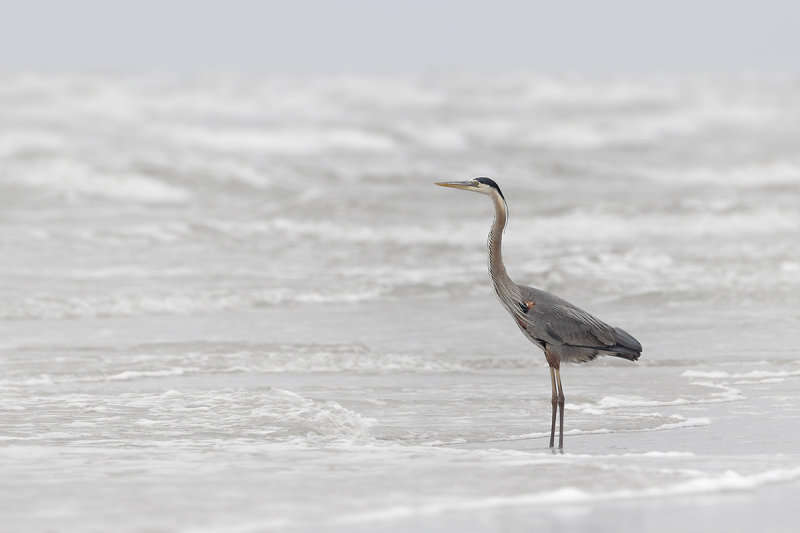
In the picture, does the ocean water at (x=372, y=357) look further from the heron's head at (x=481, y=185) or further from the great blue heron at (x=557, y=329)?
the heron's head at (x=481, y=185)

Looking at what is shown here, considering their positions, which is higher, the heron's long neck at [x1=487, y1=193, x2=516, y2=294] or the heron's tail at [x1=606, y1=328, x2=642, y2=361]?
the heron's long neck at [x1=487, y1=193, x2=516, y2=294]

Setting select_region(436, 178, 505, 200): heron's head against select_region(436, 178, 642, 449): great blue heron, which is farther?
select_region(436, 178, 505, 200): heron's head

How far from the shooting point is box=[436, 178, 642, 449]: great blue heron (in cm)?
705

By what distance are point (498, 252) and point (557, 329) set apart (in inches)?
23.9

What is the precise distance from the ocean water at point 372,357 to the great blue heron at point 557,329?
447 mm

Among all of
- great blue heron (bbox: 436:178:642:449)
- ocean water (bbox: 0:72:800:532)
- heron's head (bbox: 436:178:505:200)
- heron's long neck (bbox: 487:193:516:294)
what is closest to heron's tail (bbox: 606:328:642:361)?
great blue heron (bbox: 436:178:642:449)

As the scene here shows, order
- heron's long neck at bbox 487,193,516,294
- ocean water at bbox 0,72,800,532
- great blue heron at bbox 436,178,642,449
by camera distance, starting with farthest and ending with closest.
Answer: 1. heron's long neck at bbox 487,193,516,294
2. great blue heron at bbox 436,178,642,449
3. ocean water at bbox 0,72,800,532

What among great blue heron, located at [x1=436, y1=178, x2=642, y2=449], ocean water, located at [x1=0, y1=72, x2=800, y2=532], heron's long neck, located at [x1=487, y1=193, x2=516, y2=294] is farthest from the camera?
heron's long neck, located at [x1=487, y1=193, x2=516, y2=294]

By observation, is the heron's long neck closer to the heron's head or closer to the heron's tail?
the heron's head

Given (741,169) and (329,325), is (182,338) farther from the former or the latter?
(741,169)

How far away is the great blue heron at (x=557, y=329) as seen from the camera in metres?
7.05

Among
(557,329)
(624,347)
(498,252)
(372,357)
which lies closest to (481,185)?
(498,252)

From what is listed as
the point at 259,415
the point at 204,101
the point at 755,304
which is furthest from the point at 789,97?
the point at 259,415

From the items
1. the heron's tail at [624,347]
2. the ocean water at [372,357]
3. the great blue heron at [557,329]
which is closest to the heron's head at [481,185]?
the great blue heron at [557,329]
